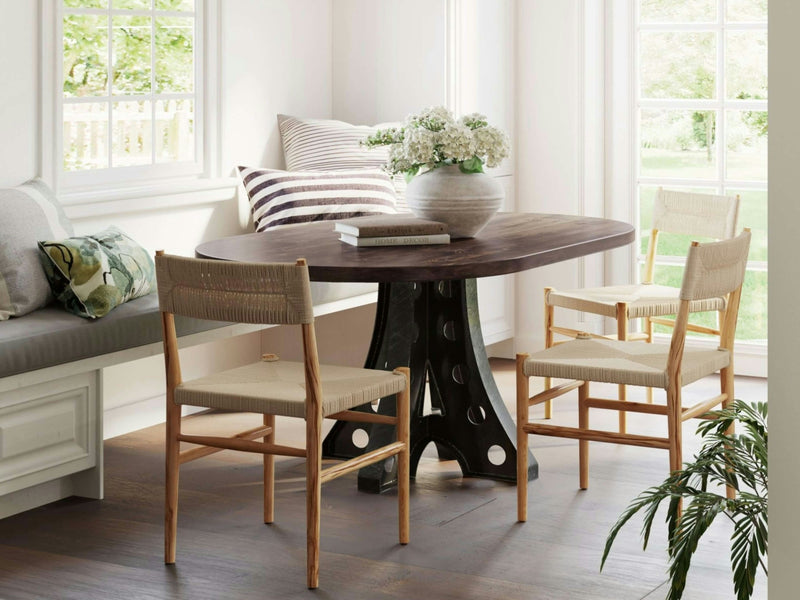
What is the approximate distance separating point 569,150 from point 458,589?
310cm

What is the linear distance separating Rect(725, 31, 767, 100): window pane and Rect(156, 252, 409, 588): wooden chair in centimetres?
286

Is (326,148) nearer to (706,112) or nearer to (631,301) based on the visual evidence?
(631,301)

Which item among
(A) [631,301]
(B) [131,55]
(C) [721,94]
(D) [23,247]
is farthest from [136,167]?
(C) [721,94]

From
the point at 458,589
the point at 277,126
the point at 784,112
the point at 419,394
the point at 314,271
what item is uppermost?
the point at 277,126

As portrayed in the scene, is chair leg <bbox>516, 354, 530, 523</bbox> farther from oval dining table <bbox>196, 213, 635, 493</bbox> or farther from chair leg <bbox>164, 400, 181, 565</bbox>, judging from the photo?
chair leg <bbox>164, 400, 181, 565</bbox>

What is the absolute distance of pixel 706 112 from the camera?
18.0 feet

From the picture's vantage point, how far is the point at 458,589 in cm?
295

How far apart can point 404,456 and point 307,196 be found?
1804 millimetres

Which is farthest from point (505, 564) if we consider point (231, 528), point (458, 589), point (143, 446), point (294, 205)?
point (294, 205)

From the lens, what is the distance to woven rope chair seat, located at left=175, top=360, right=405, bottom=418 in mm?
2990

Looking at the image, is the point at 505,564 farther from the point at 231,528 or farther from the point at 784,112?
the point at 784,112

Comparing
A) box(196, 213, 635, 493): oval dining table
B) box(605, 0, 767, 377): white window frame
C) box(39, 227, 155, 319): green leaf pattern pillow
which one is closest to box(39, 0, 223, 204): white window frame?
box(39, 227, 155, 319): green leaf pattern pillow

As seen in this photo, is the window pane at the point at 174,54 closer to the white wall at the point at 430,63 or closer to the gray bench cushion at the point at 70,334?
the white wall at the point at 430,63

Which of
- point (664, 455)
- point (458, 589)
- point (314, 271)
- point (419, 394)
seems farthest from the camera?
point (664, 455)
